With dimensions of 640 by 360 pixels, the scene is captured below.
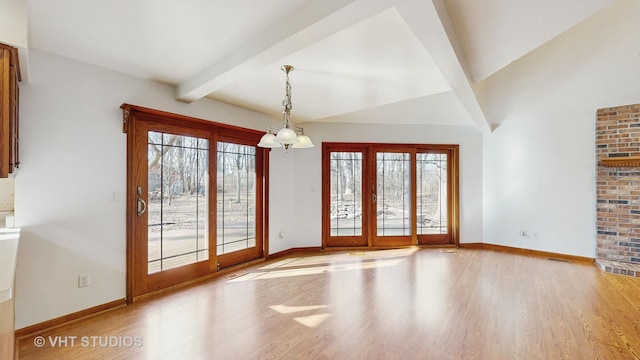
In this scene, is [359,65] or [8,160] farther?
[359,65]

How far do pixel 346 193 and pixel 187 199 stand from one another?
2875 mm

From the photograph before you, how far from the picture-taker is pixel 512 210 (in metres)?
5.33

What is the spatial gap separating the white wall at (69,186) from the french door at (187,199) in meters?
0.16

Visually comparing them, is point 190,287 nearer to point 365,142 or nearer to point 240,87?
point 240,87

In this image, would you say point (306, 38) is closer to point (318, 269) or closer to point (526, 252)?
point (318, 269)

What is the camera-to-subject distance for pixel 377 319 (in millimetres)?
2725

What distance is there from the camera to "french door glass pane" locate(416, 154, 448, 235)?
18.8 feet

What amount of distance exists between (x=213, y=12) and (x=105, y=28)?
90cm

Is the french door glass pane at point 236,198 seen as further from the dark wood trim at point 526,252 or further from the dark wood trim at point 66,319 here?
the dark wood trim at point 526,252

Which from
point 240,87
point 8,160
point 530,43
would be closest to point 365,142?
point 240,87

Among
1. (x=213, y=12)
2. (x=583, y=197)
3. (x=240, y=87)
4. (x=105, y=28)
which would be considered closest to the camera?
(x=213, y=12)

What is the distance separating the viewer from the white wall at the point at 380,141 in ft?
17.8

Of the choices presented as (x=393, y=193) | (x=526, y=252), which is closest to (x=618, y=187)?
(x=526, y=252)

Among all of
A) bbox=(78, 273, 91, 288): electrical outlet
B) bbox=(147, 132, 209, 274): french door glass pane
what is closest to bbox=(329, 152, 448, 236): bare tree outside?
bbox=(147, 132, 209, 274): french door glass pane
